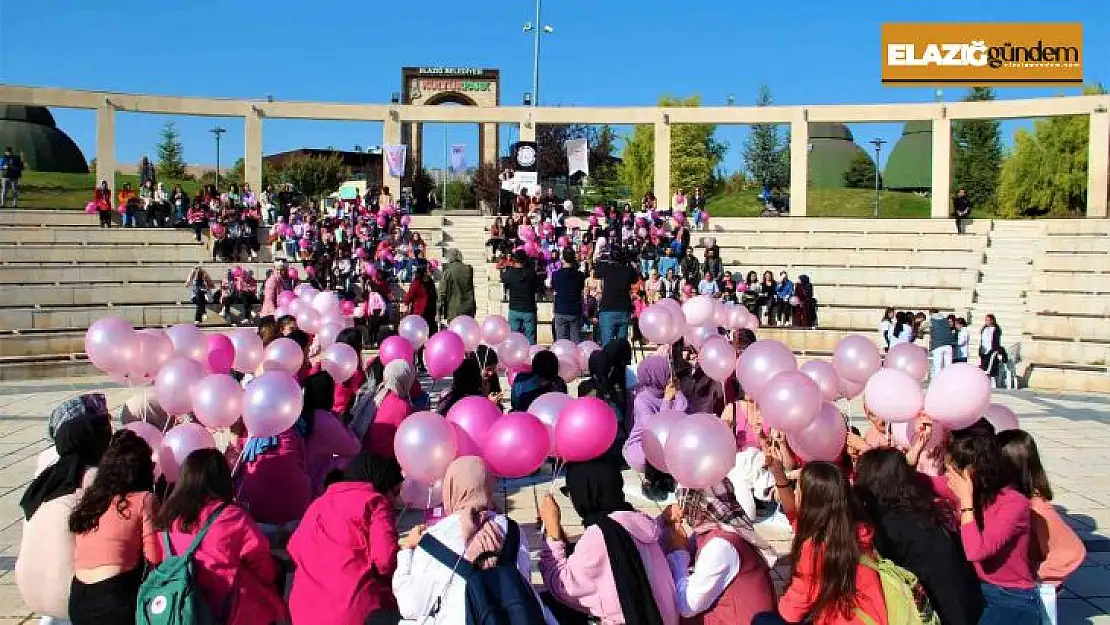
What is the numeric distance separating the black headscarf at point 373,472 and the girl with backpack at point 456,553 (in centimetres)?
56

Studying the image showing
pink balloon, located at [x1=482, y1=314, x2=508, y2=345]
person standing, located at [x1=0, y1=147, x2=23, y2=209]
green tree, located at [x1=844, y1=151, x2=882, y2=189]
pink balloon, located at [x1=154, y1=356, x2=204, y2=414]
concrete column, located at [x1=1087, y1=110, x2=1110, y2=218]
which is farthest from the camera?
green tree, located at [x1=844, y1=151, x2=882, y2=189]

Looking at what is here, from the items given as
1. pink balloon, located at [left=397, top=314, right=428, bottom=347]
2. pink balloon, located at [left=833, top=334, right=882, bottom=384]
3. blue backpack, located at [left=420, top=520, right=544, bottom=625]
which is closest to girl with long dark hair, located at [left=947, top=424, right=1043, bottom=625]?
blue backpack, located at [left=420, top=520, right=544, bottom=625]

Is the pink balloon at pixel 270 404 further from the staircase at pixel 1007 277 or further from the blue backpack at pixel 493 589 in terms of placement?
the staircase at pixel 1007 277

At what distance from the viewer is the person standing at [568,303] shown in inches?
514

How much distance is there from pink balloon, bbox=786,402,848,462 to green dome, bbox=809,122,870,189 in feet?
200

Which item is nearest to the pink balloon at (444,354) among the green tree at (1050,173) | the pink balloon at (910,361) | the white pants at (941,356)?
the pink balloon at (910,361)

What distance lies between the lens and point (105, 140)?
28.3 meters

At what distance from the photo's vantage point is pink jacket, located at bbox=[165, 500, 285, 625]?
13.6 ft

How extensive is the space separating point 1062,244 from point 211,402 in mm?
23670

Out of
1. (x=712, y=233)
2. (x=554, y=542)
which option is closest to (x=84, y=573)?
(x=554, y=542)

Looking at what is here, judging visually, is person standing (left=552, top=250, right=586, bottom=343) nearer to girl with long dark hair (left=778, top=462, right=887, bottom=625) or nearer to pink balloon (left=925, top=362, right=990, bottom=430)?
pink balloon (left=925, top=362, right=990, bottom=430)

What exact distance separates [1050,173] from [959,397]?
146 feet

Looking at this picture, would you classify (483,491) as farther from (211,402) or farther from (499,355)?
(499,355)

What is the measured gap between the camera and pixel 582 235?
23.6m
